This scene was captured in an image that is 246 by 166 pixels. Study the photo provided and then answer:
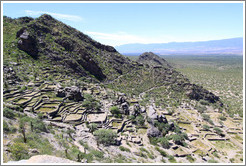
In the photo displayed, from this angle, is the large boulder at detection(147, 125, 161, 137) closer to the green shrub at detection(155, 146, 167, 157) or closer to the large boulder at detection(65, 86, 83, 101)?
the green shrub at detection(155, 146, 167, 157)

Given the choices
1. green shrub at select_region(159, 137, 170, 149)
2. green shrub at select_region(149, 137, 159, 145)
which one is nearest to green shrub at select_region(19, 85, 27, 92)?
green shrub at select_region(149, 137, 159, 145)

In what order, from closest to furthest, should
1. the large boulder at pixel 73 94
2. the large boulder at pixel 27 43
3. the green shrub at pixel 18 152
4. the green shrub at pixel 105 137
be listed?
the green shrub at pixel 18 152
the green shrub at pixel 105 137
the large boulder at pixel 73 94
the large boulder at pixel 27 43

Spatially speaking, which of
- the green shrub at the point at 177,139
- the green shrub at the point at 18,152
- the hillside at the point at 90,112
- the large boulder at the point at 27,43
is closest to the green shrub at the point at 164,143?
the hillside at the point at 90,112

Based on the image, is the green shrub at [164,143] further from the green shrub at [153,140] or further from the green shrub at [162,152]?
the green shrub at [162,152]

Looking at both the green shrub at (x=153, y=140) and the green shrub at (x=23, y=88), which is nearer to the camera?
the green shrub at (x=153, y=140)

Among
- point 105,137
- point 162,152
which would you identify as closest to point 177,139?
point 162,152

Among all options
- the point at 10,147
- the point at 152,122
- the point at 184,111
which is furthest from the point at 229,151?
the point at 10,147

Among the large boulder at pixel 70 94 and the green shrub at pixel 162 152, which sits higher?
the large boulder at pixel 70 94

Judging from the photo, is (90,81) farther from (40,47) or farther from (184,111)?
(184,111)

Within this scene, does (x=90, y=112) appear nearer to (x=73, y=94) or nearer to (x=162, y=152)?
(x=73, y=94)
